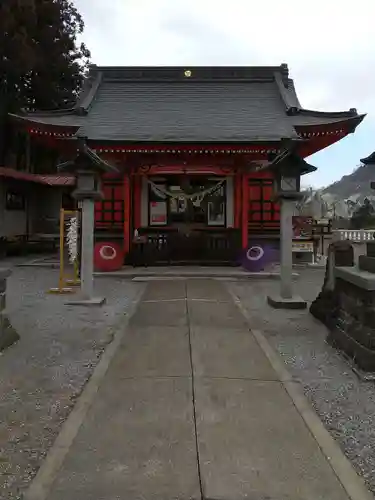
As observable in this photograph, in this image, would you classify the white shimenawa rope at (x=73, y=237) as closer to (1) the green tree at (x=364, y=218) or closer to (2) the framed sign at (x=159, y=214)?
(2) the framed sign at (x=159, y=214)

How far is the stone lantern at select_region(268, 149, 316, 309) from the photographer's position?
340 inches

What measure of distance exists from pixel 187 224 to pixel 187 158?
205 centimetres

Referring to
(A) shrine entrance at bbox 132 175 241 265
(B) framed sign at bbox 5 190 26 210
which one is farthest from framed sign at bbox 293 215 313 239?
(B) framed sign at bbox 5 190 26 210

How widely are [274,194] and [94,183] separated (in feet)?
10.5

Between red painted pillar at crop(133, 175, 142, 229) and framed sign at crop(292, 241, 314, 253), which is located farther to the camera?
framed sign at crop(292, 241, 314, 253)

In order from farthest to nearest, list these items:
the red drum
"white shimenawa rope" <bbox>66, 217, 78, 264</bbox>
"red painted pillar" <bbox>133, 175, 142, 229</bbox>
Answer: "red painted pillar" <bbox>133, 175, 142, 229</bbox> → the red drum → "white shimenawa rope" <bbox>66, 217, 78, 264</bbox>

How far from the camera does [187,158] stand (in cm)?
1419

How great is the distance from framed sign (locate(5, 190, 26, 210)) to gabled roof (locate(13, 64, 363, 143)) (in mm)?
4854

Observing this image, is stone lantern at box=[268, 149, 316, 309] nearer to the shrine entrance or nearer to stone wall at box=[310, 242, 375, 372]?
stone wall at box=[310, 242, 375, 372]

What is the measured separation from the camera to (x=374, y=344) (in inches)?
194

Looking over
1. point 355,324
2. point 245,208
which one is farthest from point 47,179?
point 355,324

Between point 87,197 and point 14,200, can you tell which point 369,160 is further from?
point 14,200

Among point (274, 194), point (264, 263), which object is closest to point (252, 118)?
point (264, 263)

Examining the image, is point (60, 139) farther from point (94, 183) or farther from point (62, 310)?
point (62, 310)
